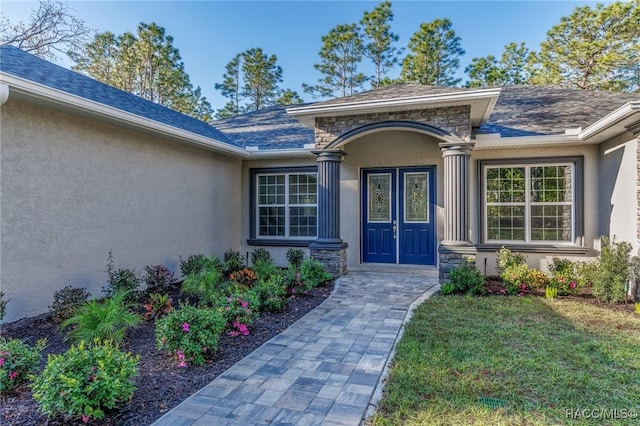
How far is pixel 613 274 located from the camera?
5738 mm

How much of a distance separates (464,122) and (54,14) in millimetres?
11666

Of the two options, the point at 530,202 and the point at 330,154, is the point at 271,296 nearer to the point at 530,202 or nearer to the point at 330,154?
the point at 330,154

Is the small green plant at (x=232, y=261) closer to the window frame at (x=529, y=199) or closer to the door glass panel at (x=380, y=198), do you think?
the door glass panel at (x=380, y=198)

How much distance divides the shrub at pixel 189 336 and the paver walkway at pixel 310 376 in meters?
0.37

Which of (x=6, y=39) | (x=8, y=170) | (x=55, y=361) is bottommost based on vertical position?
(x=55, y=361)

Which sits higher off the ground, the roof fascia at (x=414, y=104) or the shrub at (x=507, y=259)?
the roof fascia at (x=414, y=104)

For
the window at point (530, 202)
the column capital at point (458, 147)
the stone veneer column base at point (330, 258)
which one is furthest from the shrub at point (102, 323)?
the window at point (530, 202)

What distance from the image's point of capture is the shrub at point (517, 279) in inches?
253

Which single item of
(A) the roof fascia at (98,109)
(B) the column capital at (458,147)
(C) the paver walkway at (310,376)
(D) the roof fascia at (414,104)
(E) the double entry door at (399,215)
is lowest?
(C) the paver walkway at (310,376)

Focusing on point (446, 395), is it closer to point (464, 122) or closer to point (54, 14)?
point (464, 122)

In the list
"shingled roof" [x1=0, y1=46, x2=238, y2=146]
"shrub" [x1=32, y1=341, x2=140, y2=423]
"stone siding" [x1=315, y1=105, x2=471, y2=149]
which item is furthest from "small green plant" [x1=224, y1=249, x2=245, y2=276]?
"shrub" [x1=32, y1=341, x2=140, y2=423]

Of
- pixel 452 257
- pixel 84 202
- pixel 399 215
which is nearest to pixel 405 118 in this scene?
pixel 399 215

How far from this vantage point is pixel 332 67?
71.7 feet

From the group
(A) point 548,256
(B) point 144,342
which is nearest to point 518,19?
(A) point 548,256
